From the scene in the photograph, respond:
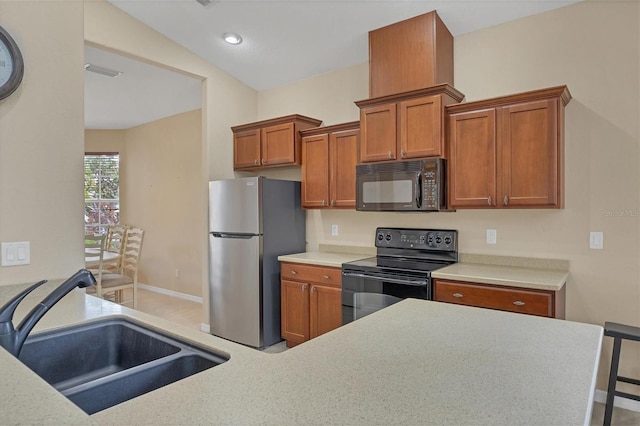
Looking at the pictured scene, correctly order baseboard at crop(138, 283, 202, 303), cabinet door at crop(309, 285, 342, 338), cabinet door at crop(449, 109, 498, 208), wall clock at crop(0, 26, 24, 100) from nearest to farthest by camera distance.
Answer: wall clock at crop(0, 26, 24, 100) < cabinet door at crop(449, 109, 498, 208) < cabinet door at crop(309, 285, 342, 338) < baseboard at crop(138, 283, 202, 303)

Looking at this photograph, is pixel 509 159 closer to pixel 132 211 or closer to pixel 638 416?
pixel 638 416

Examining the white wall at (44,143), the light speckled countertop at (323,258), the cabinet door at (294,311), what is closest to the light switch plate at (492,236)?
the light speckled countertop at (323,258)

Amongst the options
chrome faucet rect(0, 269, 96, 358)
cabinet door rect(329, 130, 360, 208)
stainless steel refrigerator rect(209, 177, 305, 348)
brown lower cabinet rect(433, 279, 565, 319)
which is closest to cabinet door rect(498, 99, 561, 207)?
brown lower cabinet rect(433, 279, 565, 319)

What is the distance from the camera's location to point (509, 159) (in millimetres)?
2709

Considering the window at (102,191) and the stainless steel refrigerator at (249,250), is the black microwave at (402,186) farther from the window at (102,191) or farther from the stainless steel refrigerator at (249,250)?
the window at (102,191)

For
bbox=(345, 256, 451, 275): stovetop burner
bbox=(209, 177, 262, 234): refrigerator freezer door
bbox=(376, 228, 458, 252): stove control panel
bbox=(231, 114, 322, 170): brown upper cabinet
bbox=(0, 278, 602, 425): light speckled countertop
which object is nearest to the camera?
bbox=(0, 278, 602, 425): light speckled countertop

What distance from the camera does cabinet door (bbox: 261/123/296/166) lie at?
3945 millimetres

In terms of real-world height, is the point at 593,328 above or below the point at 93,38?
below

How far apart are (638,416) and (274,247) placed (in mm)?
2923

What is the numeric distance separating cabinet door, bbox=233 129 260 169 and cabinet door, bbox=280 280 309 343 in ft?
4.45

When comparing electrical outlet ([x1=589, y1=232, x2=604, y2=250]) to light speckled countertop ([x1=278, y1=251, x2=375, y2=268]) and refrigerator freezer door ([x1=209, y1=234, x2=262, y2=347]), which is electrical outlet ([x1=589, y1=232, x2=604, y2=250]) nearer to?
light speckled countertop ([x1=278, y1=251, x2=375, y2=268])

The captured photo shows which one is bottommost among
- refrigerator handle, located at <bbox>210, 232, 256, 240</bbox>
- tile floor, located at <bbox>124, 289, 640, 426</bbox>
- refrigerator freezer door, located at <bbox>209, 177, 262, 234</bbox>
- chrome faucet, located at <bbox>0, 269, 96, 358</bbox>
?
tile floor, located at <bbox>124, 289, 640, 426</bbox>

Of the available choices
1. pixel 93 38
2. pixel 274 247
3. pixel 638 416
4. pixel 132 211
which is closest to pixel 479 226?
pixel 638 416

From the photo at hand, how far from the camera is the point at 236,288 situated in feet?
12.7
